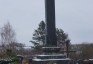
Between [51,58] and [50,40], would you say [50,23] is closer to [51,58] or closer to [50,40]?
[50,40]

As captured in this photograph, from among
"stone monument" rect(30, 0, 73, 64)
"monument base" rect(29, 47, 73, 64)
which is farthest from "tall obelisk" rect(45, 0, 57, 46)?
"monument base" rect(29, 47, 73, 64)

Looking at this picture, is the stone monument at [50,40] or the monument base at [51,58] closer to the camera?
the monument base at [51,58]

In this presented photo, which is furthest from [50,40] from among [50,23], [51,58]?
[51,58]

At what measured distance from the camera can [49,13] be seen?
21.6 m

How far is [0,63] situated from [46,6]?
4703mm

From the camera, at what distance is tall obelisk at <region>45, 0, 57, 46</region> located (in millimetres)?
21375

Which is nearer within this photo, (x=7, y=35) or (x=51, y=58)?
(x=51, y=58)

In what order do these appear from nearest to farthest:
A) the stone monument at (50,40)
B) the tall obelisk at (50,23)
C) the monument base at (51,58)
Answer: the monument base at (51,58) → the stone monument at (50,40) → the tall obelisk at (50,23)

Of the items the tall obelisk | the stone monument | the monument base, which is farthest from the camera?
the tall obelisk

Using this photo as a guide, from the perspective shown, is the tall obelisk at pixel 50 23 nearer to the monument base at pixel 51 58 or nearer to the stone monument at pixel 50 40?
the stone monument at pixel 50 40

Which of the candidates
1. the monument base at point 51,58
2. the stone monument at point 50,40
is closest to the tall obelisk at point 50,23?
the stone monument at point 50,40

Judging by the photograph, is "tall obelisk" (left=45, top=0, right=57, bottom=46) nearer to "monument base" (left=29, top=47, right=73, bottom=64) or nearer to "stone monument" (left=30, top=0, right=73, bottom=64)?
"stone monument" (left=30, top=0, right=73, bottom=64)

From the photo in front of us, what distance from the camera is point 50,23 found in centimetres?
2152

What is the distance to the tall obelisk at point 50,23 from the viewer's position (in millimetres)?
21375
